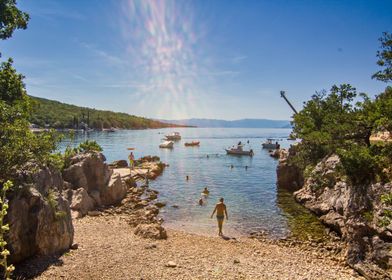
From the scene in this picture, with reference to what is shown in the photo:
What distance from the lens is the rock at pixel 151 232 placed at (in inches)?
751

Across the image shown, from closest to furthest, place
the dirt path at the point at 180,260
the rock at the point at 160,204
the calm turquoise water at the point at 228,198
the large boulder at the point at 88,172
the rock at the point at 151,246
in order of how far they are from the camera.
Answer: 1. the dirt path at the point at 180,260
2. the rock at the point at 151,246
3. the calm turquoise water at the point at 228,198
4. the large boulder at the point at 88,172
5. the rock at the point at 160,204

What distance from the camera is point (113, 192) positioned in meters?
29.3

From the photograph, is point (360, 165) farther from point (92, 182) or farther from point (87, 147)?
point (87, 147)

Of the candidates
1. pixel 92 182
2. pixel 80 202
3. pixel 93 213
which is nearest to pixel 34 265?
pixel 80 202

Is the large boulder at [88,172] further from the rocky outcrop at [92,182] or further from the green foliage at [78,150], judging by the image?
the green foliage at [78,150]

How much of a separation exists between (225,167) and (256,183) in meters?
15.1

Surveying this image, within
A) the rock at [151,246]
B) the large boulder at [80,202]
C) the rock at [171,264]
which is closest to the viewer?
the rock at [171,264]

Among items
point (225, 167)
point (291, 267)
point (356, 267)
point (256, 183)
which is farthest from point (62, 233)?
point (225, 167)

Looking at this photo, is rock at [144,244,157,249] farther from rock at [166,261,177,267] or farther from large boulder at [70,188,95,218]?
large boulder at [70,188,95,218]

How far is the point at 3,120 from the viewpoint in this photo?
14398mm

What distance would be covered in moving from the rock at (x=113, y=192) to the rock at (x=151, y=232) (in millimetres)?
9861

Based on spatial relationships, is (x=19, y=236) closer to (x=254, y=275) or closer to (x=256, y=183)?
(x=254, y=275)

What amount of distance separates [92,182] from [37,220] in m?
14.9

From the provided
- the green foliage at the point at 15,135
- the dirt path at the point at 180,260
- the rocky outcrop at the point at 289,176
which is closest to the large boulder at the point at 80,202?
the dirt path at the point at 180,260
